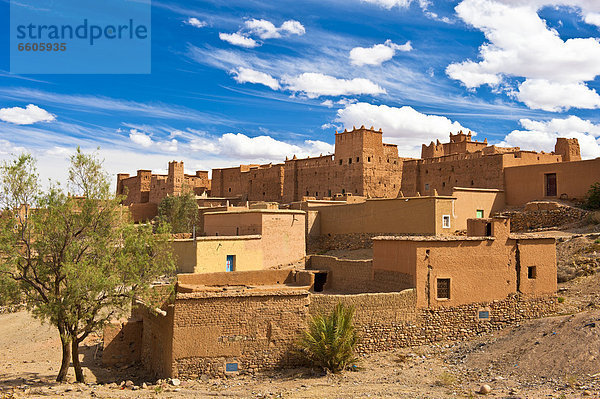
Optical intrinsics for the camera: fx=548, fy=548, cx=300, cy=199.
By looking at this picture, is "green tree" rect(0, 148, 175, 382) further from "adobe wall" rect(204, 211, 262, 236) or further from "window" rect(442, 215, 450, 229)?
"window" rect(442, 215, 450, 229)

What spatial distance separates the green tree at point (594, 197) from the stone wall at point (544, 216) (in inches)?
17.9

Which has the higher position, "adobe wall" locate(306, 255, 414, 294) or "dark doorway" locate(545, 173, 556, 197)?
"dark doorway" locate(545, 173, 556, 197)

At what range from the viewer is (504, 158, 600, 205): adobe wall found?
2412 centimetres

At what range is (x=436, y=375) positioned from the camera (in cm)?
1256

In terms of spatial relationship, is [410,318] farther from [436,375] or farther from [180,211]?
[180,211]

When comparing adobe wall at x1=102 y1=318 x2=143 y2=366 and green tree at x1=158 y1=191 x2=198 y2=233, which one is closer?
adobe wall at x1=102 y1=318 x2=143 y2=366

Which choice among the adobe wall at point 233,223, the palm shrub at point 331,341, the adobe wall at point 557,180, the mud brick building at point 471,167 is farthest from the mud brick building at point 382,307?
the mud brick building at point 471,167

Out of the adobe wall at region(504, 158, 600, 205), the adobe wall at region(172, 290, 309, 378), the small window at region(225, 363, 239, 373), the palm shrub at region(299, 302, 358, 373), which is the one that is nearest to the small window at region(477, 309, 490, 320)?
the palm shrub at region(299, 302, 358, 373)

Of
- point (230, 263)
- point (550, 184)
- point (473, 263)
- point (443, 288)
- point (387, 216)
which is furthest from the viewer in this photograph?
point (550, 184)

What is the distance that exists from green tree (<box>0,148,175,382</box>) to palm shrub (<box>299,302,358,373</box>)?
394 cm

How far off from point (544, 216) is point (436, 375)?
44.6 feet

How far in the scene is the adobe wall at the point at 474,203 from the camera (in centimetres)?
2350

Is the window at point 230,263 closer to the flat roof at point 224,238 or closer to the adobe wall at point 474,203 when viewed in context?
the flat roof at point 224,238

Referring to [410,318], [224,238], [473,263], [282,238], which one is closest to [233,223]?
[282,238]
